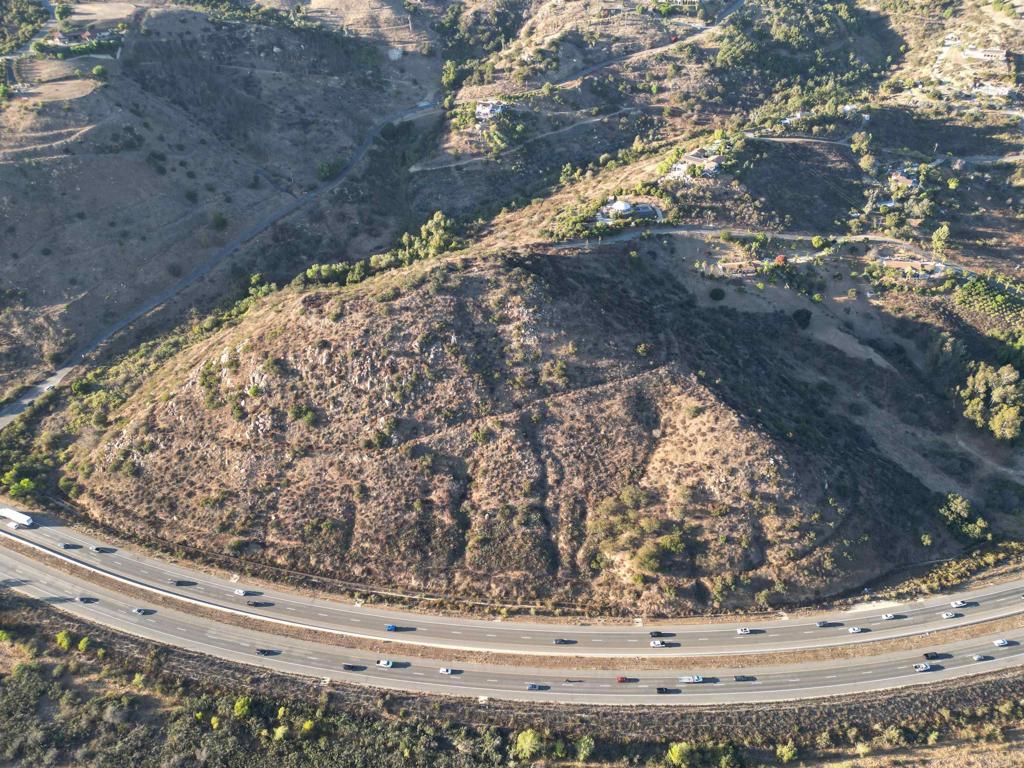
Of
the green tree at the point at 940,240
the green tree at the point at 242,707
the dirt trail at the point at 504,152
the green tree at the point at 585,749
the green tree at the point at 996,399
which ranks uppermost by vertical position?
the dirt trail at the point at 504,152

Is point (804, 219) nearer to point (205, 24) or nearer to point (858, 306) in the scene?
point (858, 306)

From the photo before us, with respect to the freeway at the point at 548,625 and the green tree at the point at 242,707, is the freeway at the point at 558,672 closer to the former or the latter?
the freeway at the point at 548,625

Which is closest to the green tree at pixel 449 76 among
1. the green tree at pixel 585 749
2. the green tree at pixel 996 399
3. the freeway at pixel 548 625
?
the freeway at pixel 548 625

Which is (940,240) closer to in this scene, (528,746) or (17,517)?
(528,746)

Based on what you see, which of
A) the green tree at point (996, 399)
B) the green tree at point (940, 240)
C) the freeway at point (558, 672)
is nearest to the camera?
the freeway at point (558, 672)

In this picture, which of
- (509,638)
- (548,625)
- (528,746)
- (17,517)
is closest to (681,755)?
(528,746)

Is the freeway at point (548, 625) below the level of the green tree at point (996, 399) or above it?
below

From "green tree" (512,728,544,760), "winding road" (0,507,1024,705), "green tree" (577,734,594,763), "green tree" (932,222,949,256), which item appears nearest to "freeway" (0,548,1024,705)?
"winding road" (0,507,1024,705)

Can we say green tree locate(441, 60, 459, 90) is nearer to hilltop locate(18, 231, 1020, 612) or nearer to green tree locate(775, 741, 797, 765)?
hilltop locate(18, 231, 1020, 612)
